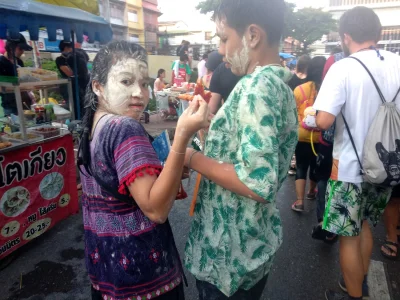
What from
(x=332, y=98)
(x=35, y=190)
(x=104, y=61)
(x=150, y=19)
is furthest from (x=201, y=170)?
(x=150, y=19)

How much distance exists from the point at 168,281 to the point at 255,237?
39 cm

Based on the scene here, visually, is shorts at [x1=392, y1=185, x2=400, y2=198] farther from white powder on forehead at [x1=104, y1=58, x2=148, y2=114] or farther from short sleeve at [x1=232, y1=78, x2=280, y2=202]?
white powder on forehead at [x1=104, y1=58, x2=148, y2=114]

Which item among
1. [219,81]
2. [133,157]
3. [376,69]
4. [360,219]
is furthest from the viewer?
[219,81]

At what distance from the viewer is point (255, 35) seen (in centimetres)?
112

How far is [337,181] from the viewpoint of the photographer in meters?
2.03

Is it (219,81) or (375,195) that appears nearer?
(375,195)

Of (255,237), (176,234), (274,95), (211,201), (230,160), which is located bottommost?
(176,234)

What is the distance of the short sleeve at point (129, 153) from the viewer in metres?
1.02

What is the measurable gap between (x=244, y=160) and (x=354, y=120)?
4.28 feet

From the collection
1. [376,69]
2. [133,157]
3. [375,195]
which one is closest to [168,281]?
[133,157]

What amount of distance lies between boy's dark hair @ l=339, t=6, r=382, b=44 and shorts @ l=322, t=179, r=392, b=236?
1.01m

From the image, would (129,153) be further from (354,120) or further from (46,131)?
(46,131)

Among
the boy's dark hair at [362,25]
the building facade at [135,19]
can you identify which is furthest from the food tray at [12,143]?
the building facade at [135,19]

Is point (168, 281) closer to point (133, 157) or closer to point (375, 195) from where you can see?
point (133, 157)
